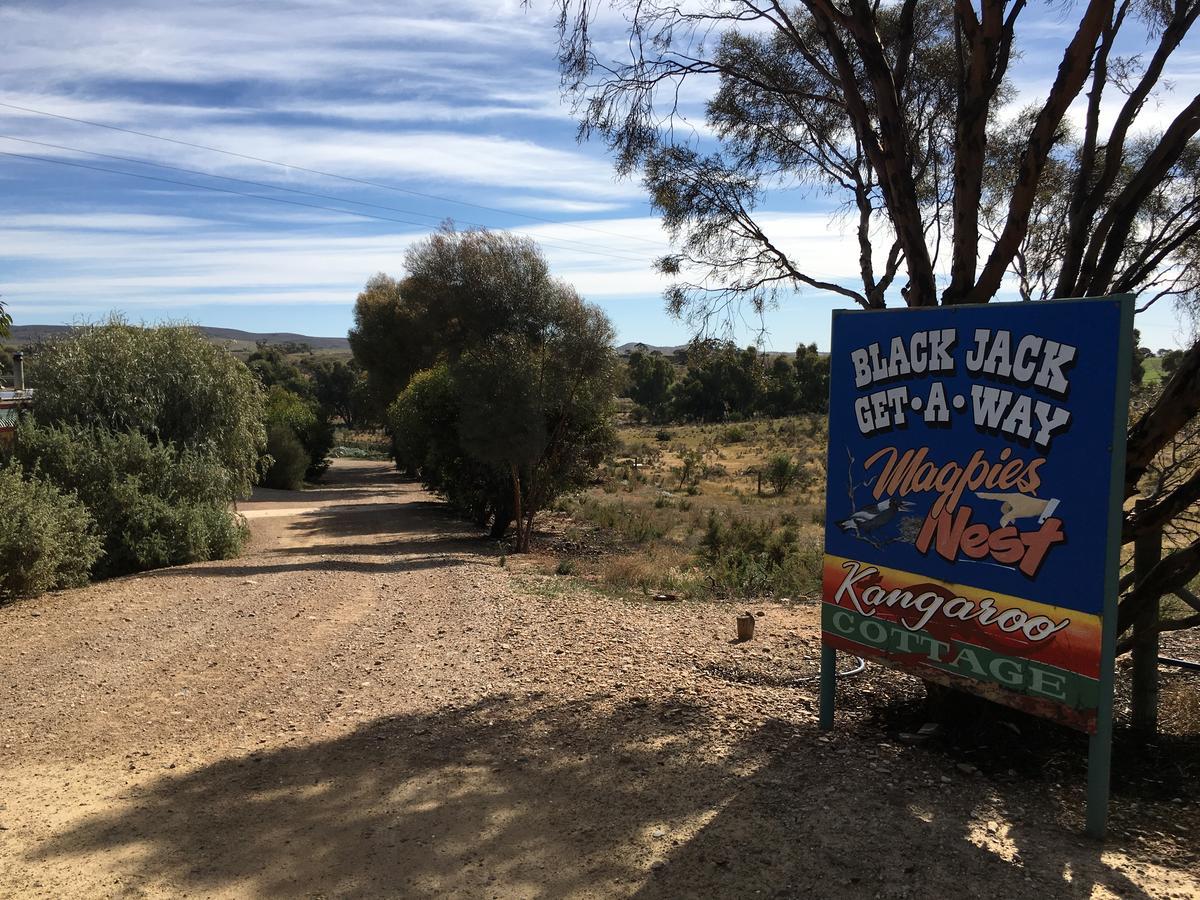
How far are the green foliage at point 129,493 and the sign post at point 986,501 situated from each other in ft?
37.8

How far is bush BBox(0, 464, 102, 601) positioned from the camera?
10.6 metres

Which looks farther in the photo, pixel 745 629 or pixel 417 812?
pixel 745 629

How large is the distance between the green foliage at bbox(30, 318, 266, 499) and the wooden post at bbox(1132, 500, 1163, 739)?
15728 mm

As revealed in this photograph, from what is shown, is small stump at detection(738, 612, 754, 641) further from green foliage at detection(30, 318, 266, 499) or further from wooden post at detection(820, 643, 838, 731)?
green foliage at detection(30, 318, 266, 499)

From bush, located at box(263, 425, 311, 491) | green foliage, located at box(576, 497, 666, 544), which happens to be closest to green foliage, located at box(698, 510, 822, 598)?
green foliage, located at box(576, 497, 666, 544)

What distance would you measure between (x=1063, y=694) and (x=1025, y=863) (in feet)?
2.78

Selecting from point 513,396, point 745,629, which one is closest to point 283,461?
point 513,396

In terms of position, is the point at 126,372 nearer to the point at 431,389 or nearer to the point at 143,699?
the point at 431,389

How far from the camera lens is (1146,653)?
218 inches

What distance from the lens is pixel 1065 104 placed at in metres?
6.20

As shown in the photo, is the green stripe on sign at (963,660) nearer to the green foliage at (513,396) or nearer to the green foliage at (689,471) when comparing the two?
the green foliage at (513,396)

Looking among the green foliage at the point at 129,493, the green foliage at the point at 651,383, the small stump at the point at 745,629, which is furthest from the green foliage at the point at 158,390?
the green foliage at the point at 651,383

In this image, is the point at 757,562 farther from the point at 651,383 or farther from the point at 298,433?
the point at 651,383

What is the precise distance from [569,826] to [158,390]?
17.2m
